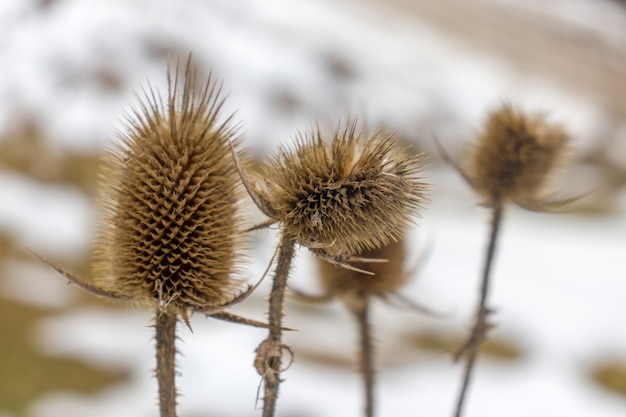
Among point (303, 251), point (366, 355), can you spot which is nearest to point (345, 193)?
point (303, 251)

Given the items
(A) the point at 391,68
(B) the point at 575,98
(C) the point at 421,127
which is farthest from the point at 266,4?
(B) the point at 575,98

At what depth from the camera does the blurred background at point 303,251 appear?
516 cm

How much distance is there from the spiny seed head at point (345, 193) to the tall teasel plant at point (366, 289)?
470 millimetres

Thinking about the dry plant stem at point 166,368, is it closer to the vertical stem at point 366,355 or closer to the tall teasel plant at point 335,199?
the tall teasel plant at point 335,199

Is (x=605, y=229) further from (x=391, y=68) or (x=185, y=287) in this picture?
(x=185, y=287)

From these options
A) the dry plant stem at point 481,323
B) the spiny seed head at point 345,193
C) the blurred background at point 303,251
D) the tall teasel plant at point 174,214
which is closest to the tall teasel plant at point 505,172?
the dry plant stem at point 481,323

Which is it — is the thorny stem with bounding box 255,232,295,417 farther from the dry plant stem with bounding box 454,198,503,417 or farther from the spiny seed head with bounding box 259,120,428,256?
the dry plant stem with bounding box 454,198,503,417

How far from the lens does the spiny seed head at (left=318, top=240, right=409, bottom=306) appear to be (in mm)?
1765

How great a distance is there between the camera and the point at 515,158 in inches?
72.2

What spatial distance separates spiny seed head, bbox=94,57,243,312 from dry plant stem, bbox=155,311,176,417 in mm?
53

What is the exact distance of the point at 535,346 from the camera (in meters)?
6.69

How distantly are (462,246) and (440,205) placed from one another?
0.97 metres

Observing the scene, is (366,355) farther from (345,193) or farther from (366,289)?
(345,193)

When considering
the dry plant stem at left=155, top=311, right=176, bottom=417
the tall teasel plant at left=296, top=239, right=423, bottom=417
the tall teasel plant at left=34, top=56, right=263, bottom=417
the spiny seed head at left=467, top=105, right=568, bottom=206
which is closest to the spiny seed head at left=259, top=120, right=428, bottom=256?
the tall teasel plant at left=34, top=56, right=263, bottom=417
